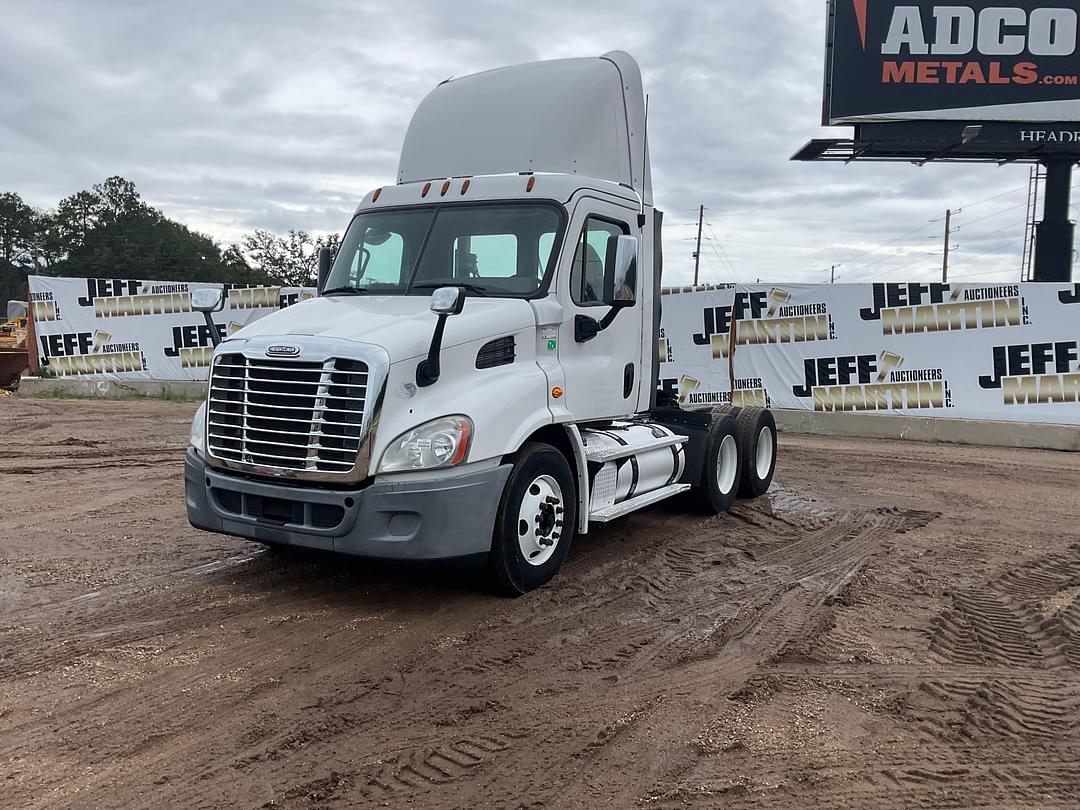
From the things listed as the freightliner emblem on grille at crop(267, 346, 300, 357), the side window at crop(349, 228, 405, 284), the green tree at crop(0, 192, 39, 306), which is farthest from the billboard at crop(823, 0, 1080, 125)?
the green tree at crop(0, 192, 39, 306)

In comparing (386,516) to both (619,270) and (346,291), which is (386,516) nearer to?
(346,291)

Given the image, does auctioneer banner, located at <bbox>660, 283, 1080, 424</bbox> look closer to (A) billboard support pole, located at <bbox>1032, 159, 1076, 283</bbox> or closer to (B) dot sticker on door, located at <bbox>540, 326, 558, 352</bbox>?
(A) billboard support pole, located at <bbox>1032, 159, 1076, 283</bbox>

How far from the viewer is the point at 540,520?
19.4 feet

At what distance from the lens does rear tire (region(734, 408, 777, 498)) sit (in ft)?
30.6

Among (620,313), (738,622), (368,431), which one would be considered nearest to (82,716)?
(368,431)

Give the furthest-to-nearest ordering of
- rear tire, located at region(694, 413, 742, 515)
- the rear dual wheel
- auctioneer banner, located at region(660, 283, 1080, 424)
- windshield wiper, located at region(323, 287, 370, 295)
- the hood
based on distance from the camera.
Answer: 1. auctioneer banner, located at region(660, 283, 1080, 424)
2. the rear dual wheel
3. rear tire, located at region(694, 413, 742, 515)
4. windshield wiper, located at region(323, 287, 370, 295)
5. the hood

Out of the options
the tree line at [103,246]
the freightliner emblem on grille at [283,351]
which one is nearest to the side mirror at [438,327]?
the freightliner emblem on grille at [283,351]

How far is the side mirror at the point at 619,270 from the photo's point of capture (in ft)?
20.5

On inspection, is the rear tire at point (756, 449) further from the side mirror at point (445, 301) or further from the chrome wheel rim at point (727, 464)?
the side mirror at point (445, 301)

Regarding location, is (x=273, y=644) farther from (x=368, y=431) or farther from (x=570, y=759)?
(x=570, y=759)

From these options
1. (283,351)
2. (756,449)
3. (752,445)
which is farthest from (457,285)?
(756,449)

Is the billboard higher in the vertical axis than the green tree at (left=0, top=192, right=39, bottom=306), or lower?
lower

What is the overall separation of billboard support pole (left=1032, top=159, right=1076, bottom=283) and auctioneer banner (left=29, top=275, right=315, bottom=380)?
60.1ft

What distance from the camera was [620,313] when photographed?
709 cm
